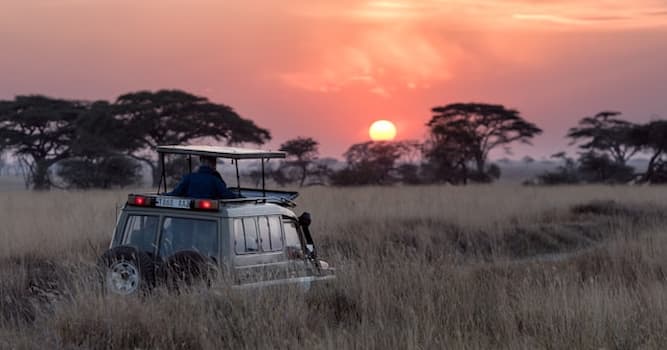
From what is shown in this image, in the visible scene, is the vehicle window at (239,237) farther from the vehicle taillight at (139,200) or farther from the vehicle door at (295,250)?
the vehicle taillight at (139,200)

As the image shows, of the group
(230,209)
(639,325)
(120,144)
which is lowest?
(639,325)

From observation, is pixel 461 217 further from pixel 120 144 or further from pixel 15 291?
pixel 120 144

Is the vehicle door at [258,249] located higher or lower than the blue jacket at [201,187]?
lower

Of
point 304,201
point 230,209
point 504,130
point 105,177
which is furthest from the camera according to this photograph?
point 504,130

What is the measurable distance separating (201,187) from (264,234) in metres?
1.00

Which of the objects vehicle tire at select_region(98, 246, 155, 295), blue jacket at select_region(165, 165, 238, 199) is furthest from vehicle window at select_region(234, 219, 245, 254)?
blue jacket at select_region(165, 165, 238, 199)

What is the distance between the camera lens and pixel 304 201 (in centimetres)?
2355

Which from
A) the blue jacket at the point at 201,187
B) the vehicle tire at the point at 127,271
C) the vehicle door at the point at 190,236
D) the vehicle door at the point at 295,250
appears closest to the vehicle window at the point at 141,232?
the vehicle door at the point at 190,236

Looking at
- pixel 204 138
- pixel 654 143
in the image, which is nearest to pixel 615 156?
pixel 654 143

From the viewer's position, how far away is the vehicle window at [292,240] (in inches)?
370

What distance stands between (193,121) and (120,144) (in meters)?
3.39

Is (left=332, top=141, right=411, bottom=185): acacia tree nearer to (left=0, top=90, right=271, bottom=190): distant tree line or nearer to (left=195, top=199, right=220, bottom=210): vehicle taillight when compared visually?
(left=0, top=90, right=271, bottom=190): distant tree line

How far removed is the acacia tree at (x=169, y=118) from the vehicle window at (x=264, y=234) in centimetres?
3279

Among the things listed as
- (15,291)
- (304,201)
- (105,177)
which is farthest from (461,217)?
(105,177)
